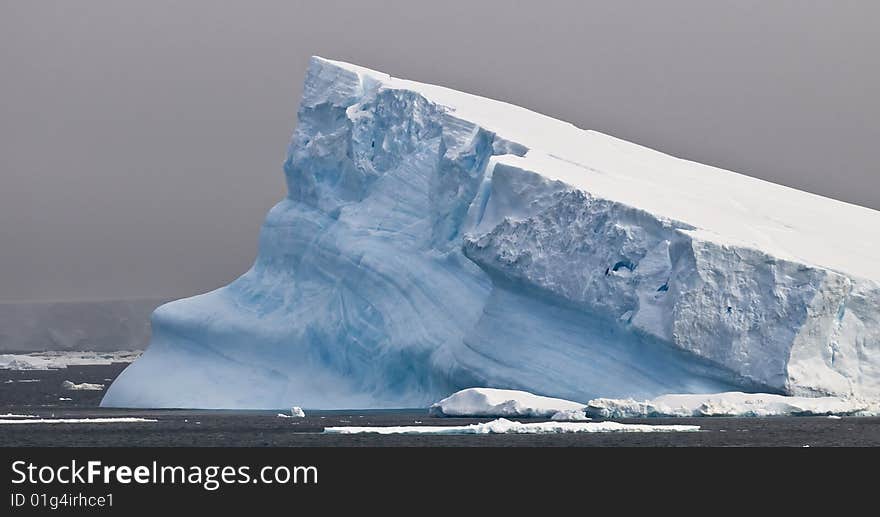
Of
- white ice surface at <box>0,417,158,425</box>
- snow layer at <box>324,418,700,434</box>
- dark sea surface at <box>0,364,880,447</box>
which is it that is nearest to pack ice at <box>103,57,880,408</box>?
dark sea surface at <box>0,364,880,447</box>

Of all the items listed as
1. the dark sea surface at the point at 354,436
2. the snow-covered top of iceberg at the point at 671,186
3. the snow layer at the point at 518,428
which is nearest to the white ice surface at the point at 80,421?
the dark sea surface at the point at 354,436

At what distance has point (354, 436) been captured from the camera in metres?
19.8

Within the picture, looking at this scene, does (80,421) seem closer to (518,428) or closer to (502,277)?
(502,277)

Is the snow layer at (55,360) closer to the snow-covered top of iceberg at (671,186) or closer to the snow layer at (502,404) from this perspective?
the snow-covered top of iceberg at (671,186)

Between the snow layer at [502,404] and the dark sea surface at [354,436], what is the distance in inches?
7.9

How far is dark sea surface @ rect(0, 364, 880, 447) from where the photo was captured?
18766 millimetres

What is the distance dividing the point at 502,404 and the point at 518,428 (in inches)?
77.3

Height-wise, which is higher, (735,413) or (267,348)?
(735,413)

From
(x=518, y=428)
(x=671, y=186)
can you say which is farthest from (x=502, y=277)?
(x=671, y=186)

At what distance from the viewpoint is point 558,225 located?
23.6 m

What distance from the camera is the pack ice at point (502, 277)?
2250cm
